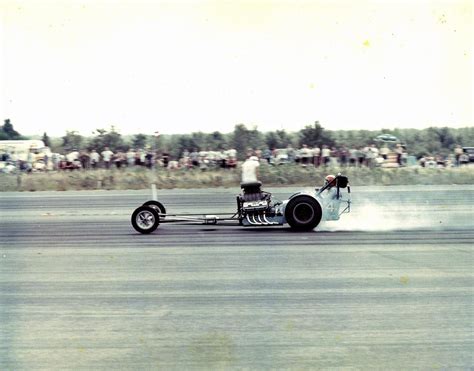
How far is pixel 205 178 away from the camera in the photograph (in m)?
37.0

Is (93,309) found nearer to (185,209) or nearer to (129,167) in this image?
(185,209)

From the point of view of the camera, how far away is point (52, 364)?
6766 mm

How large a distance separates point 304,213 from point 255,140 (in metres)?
28.5

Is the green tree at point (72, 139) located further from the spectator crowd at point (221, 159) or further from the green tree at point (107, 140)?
the spectator crowd at point (221, 159)

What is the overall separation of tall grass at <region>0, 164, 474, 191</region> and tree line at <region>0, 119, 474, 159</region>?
489 cm

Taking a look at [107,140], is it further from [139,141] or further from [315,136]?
[315,136]

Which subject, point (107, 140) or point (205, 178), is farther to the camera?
point (107, 140)

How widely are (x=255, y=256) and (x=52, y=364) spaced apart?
6.33 meters

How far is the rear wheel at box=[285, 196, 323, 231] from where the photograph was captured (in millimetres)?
16500

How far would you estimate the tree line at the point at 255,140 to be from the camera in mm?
45219

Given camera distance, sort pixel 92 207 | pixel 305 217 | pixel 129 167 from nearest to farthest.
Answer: pixel 305 217 → pixel 92 207 → pixel 129 167

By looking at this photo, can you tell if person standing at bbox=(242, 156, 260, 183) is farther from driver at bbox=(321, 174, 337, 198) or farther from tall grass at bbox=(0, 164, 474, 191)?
tall grass at bbox=(0, 164, 474, 191)

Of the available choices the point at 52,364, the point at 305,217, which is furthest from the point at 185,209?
the point at 52,364

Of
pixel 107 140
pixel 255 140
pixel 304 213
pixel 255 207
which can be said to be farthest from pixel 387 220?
pixel 107 140
